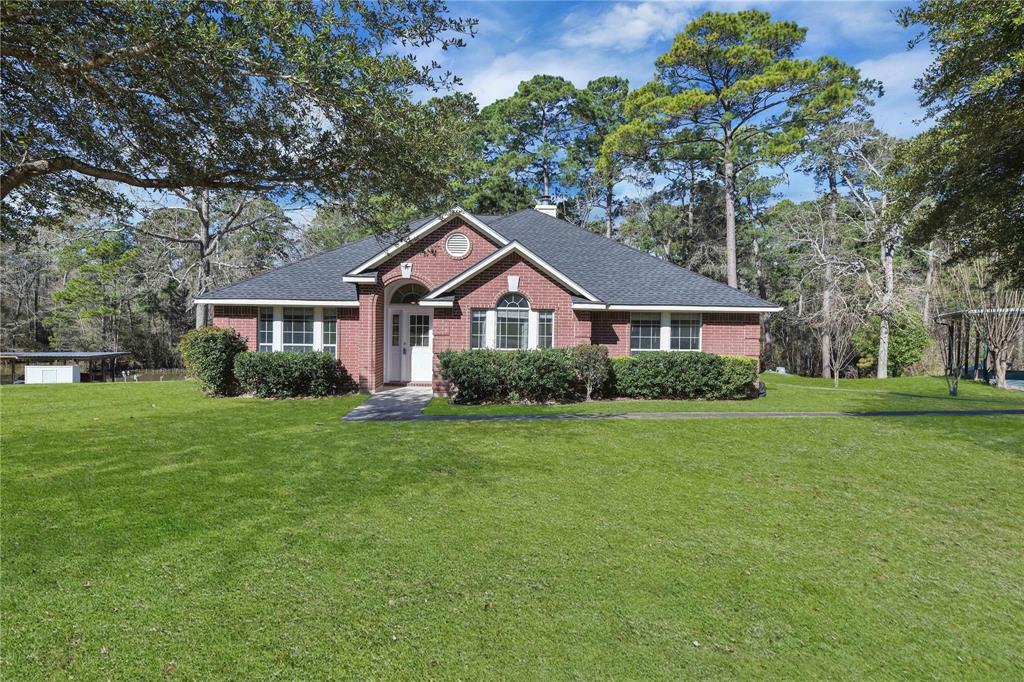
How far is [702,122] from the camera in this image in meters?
24.8

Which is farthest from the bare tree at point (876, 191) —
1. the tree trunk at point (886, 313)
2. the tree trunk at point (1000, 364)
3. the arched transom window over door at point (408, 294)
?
the arched transom window over door at point (408, 294)

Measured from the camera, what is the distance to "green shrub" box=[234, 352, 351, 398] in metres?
14.2

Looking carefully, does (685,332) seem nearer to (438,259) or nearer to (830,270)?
(438,259)

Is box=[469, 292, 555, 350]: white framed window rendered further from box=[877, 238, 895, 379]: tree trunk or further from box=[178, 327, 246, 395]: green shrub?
box=[877, 238, 895, 379]: tree trunk

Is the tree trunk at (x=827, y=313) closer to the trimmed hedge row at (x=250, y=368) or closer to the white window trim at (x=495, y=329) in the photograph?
the white window trim at (x=495, y=329)

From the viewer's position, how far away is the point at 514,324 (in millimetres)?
14828

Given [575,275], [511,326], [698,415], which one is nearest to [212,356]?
[511,326]

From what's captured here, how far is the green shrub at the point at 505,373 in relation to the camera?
1328 centimetres

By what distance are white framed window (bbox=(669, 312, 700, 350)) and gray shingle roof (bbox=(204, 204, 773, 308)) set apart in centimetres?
59

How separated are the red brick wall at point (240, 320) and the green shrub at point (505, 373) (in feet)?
22.0

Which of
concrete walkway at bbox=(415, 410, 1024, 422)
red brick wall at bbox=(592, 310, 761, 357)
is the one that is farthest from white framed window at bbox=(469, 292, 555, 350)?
concrete walkway at bbox=(415, 410, 1024, 422)

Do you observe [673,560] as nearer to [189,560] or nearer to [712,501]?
[712,501]

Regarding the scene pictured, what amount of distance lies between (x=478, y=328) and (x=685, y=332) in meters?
6.81

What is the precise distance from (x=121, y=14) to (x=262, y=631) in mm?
6854
